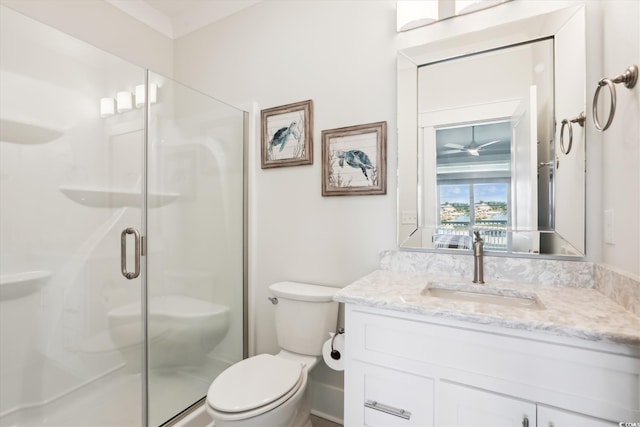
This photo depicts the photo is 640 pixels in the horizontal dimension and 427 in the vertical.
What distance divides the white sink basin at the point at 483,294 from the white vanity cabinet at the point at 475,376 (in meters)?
0.27

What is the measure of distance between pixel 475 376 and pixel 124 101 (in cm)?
188

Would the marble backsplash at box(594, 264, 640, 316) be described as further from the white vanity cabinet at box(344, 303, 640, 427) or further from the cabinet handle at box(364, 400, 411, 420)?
the cabinet handle at box(364, 400, 411, 420)

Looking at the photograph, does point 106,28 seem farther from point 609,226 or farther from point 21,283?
point 609,226

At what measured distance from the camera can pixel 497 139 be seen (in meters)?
1.39

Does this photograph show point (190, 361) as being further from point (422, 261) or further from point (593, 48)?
point (593, 48)

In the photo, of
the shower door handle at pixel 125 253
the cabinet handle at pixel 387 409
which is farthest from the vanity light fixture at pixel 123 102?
the cabinet handle at pixel 387 409

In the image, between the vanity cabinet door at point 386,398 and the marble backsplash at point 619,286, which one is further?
the vanity cabinet door at point 386,398

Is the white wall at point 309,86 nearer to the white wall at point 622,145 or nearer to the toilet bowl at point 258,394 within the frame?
the white wall at point 622,145

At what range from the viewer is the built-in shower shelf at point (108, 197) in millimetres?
1418

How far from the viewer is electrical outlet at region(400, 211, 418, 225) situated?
1543mm

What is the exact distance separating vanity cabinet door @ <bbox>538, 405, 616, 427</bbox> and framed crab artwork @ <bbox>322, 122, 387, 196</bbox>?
1.04m

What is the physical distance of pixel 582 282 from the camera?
1.23m

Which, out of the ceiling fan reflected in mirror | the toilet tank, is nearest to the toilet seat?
the toilet tank

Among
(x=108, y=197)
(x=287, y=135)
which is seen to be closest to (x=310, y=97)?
→ (x=287, y=135)
